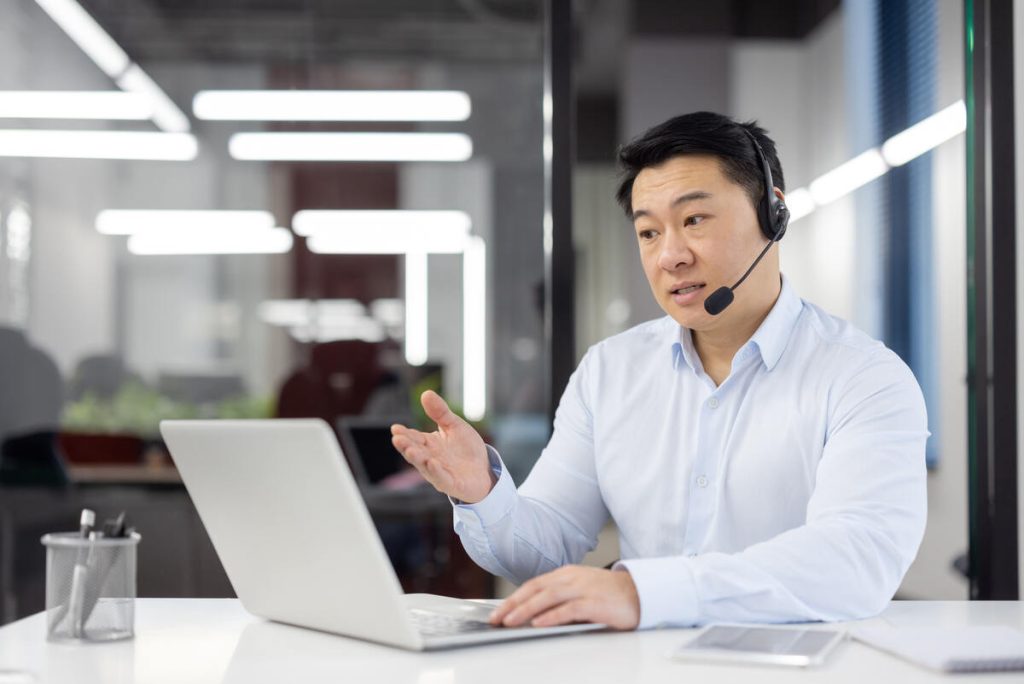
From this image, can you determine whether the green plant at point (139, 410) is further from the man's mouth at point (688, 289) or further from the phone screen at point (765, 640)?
the phone screen at point (765, 640)

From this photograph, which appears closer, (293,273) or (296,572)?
(296,572)

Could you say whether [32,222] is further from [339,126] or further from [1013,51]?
[1013,51]

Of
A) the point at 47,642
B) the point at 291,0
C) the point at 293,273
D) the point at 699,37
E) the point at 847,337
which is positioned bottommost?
the point at 47,642

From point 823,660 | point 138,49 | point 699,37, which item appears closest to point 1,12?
point 138,49

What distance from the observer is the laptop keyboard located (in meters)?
1.19

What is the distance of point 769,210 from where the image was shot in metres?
1.89

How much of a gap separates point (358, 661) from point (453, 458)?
1.55 feet

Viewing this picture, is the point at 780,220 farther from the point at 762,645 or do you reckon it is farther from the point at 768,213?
the point at 762,645

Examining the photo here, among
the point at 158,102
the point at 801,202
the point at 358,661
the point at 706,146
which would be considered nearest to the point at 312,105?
the point at 158,102

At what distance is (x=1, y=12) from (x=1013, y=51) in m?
3.12

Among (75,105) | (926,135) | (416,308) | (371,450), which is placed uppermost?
(75,105)

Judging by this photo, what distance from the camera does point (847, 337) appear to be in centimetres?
183

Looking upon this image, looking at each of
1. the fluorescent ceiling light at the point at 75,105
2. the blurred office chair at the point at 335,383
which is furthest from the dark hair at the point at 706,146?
the fluorescent ceiling light at the point at 75,105

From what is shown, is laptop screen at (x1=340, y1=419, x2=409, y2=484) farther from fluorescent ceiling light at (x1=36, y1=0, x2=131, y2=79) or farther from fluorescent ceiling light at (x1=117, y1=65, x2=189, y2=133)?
fluorescent ceiling light at (x1=36, y1=0, x2=131, y2=79)
